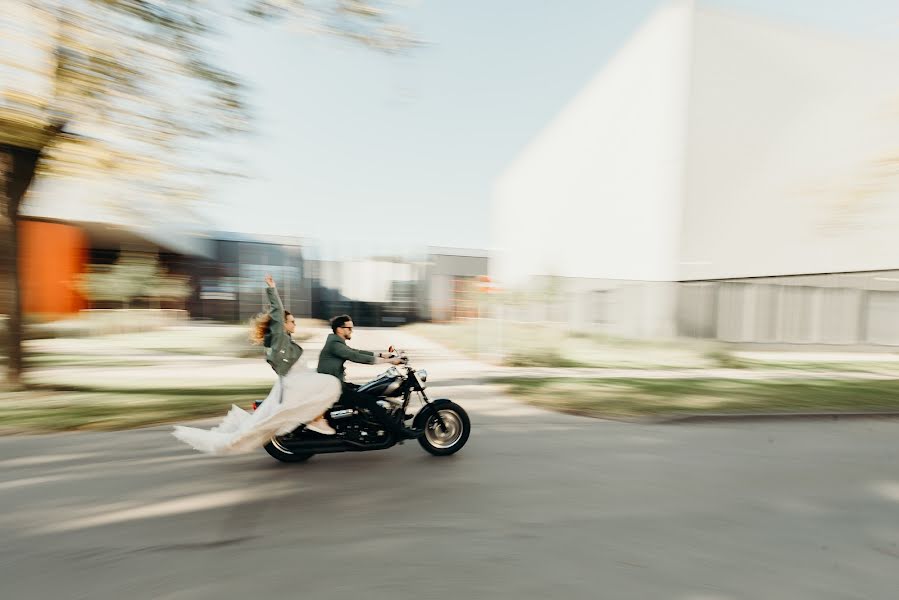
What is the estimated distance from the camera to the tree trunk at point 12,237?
26.4ft

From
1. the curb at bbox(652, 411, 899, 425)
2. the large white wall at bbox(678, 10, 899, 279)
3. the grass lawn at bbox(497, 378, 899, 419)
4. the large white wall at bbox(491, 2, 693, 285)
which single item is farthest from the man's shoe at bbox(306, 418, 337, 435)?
the large white wall at bbox(678, 10, 899, 279)

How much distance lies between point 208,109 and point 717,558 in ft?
30.3

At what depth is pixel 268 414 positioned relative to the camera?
4.53 m

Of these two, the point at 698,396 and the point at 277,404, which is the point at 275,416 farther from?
the point at 698,396

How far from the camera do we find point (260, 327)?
4.75m

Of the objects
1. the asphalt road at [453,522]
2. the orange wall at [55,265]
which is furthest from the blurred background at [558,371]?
the orange wall at [55,265]

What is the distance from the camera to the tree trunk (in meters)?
8.05

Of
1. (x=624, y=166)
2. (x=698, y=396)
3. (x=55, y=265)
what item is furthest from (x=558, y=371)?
(x=55, y=265)

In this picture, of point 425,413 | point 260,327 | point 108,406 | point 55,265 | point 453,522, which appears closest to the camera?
point 453,522

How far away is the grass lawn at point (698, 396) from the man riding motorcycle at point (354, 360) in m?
3.79

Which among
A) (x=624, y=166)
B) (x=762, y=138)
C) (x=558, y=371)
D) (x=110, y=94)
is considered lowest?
(x=558, y=371)

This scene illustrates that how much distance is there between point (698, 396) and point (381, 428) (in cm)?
680

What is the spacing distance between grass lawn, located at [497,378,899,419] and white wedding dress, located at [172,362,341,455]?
450cm

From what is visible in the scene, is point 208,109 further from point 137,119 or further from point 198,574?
point 198,574
